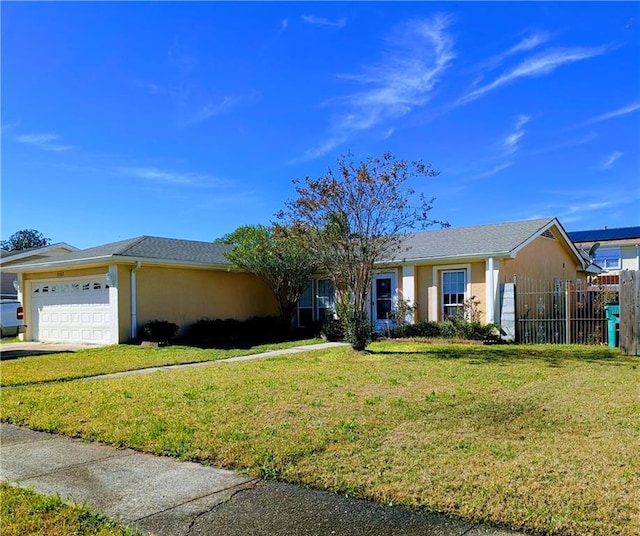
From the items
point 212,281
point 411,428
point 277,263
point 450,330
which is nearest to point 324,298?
point 277,263

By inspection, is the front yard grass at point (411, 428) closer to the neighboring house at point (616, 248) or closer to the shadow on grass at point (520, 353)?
the shadow on grass at point (520, 353)

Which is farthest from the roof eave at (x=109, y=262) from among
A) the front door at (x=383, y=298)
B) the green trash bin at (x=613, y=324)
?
the green trash bin at (x=613, y=324)

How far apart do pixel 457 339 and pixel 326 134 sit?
7988mm

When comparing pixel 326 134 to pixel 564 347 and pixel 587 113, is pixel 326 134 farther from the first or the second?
pixel 564 347

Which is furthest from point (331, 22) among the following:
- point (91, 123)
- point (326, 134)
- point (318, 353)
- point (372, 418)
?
point (372, 418)

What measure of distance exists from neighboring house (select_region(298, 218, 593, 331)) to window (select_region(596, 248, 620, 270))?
1936cm

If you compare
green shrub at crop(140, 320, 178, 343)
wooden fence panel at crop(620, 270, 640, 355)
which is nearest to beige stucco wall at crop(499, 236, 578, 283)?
wooden fence panel at crop(620, 270, 640, 355)

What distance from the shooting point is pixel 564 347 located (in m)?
13.7

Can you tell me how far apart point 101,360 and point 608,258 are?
36.6 metres

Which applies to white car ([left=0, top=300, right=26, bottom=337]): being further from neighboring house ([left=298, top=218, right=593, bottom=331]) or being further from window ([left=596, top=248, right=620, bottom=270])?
window ([left=596, top=248, right=620, bottom=270])

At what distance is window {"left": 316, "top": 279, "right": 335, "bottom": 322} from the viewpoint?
→ 2014 centimetres

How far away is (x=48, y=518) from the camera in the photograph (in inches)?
135

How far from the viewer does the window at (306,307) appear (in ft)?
68.2

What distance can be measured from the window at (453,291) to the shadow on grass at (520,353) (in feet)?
9.42
